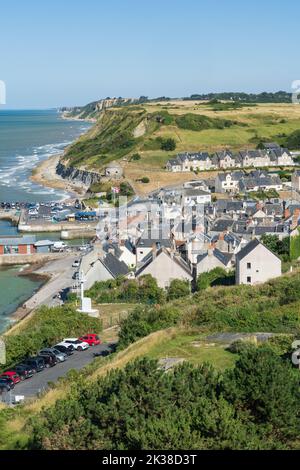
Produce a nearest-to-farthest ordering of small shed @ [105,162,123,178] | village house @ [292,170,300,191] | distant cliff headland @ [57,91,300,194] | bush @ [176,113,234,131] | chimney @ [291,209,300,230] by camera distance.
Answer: chimney @ [291,209,300,230] → village house @ [292,170,300,191] → small shed @ [105,162,123,178] → distant cliff headland @ [57,91,300,194] → bush @ [176,113,234,131]

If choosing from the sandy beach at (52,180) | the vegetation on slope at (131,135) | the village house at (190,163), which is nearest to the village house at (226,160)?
the village house at (190,163)

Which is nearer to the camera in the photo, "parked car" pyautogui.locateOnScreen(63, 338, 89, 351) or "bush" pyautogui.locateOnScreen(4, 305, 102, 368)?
"bush" pyautogui.locateOnScreen(4, 305, 102, 368)

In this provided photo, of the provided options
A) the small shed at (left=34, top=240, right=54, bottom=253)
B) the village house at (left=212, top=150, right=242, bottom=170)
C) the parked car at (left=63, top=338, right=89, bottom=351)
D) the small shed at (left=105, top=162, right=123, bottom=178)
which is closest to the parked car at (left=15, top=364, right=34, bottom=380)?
the parked car at (left=63, top=338, right=89, bottom=351)

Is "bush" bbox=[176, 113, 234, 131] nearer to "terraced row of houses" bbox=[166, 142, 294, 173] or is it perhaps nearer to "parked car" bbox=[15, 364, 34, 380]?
"terraced row of houses" bbox=[166, 142, 294, 173]

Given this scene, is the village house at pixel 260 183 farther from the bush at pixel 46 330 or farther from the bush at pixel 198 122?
the bush at pixel 46 330

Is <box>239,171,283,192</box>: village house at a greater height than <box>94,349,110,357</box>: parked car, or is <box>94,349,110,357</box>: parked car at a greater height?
<box>239,171,283,192</box>: village house

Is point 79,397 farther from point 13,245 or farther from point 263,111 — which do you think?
point 263,111

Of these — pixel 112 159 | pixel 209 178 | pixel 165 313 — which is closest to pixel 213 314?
pixel 165 313
